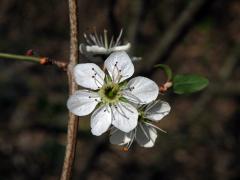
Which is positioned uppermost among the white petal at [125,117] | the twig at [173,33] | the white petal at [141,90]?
the white petal at [141,90]

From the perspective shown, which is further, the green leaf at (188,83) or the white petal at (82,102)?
the green leaf at (188,83)

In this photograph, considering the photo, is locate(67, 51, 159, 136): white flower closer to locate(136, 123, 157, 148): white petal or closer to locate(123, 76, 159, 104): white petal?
locate(123, 76, 159, 104): white petal

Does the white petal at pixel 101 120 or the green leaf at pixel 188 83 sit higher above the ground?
the green leaf at pixel 188 83

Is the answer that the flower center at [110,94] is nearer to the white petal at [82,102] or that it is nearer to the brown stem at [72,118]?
the white petal at [82,102]

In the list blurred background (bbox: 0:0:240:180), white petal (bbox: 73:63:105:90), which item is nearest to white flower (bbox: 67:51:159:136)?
white petal (bbox: 73:63:105:90)

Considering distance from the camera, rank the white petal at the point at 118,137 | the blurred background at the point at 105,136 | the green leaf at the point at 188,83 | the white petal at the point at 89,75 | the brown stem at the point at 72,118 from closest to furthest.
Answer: the brown stem at the point at 72,118
the white petal at the point at 89,75
the white petal at the point at 118,137
the green leaf at the point at 188,83
the blurred background at the point at 105,136

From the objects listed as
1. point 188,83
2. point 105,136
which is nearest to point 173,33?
point 105,136

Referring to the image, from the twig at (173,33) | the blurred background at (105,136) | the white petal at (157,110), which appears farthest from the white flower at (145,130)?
the blurred background at (105,136)

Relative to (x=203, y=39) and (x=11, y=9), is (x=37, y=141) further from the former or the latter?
(x=203, y=39)
